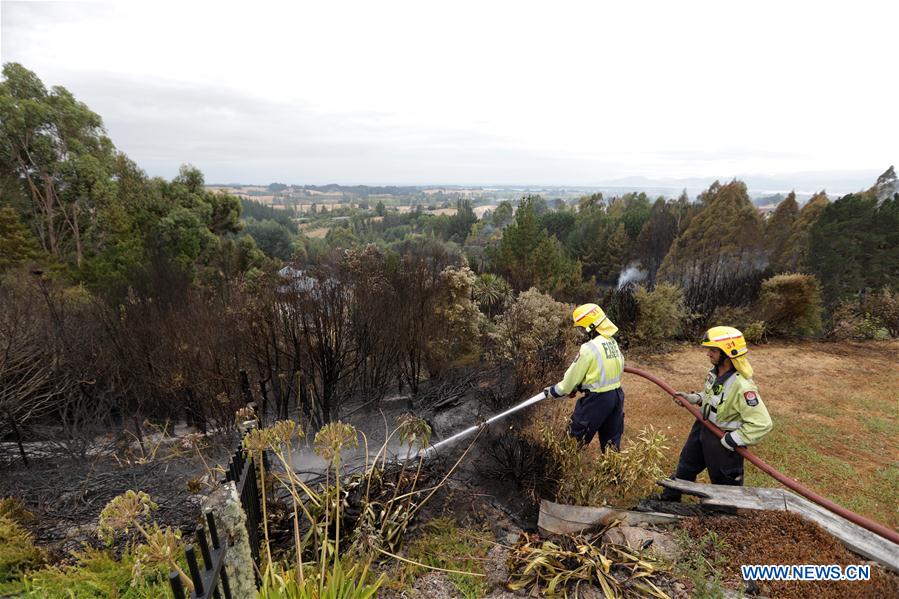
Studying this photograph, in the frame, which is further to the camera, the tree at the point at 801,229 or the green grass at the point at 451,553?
the tree at the point at 801,229

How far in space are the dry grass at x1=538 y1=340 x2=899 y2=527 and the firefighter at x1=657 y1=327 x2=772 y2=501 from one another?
141 centimetres

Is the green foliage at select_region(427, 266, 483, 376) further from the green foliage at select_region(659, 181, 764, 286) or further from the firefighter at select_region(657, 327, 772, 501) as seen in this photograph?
the green foliage at select_region(659, 181, 764, 286)

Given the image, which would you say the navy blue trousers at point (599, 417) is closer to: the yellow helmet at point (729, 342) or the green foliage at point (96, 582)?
the yellow helmet at point (729, 342)

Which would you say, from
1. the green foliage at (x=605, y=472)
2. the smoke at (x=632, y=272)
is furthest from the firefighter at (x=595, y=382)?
the smoke at (x=632, y=272)

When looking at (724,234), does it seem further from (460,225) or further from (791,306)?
(460,225)

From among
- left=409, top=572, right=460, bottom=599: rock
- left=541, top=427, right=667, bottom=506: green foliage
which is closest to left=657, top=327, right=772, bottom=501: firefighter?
left=541, top=427, right=667, bottom=506: green foliage

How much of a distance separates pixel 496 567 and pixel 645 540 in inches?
48.0

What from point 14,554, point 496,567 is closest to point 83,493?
point 14,554

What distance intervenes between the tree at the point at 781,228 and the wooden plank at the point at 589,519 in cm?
3594

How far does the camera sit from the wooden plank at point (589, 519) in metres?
3.36

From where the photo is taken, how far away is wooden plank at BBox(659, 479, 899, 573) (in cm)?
290

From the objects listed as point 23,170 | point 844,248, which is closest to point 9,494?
point 23,170

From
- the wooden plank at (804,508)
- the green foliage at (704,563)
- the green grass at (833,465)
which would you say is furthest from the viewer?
the green grass at (833,465)

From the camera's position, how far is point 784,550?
9.36ft
